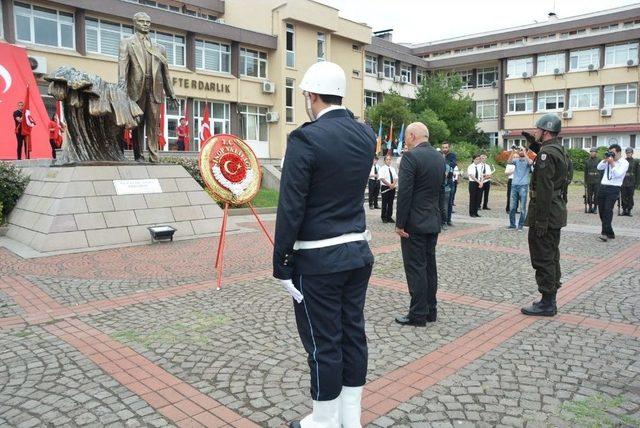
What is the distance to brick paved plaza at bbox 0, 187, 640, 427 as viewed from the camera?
11.5ft

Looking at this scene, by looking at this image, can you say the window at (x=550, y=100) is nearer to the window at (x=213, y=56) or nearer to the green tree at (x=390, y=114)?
the green tree at (x=390, y=114)

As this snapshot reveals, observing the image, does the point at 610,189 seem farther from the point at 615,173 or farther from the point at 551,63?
the point at 551,63

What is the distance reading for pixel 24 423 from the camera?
3.31 m

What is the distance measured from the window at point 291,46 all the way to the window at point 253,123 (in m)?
3.69

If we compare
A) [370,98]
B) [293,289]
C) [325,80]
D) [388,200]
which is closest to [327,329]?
[293,289]

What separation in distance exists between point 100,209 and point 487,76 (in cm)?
4978

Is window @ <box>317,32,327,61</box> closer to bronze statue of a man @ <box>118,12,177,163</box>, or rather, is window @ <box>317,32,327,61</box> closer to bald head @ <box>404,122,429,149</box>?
bronze statue of a man @ <box>118,12,177,163</box>

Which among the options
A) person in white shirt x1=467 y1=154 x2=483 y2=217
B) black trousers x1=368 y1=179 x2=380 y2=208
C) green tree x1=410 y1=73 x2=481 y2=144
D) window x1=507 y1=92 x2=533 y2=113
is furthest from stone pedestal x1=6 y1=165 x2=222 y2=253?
window x1=507 y1=92 x2=533 y2=113

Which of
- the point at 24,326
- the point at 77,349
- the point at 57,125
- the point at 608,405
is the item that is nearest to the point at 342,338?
the point at 608,405

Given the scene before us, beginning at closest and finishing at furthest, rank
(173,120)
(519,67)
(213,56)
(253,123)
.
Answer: (173,120) < (213,56) < (253,123) < (519,67)

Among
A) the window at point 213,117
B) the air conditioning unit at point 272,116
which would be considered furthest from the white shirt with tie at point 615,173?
the air conditioning unit at point 272,116

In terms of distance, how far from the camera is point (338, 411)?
10.1 ft

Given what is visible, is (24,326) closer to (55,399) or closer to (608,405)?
(55,399)

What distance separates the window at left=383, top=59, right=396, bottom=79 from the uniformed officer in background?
4523 cm
